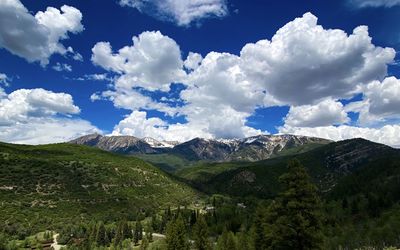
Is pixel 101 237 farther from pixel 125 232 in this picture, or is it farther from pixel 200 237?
pixel 200 237

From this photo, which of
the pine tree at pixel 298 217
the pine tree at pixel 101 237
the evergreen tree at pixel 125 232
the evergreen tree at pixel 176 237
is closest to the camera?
the pine tree at pixel 298 217

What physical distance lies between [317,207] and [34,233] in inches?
7149

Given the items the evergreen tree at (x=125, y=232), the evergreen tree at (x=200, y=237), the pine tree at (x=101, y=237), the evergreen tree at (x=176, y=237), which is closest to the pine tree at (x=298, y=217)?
the evergreen tree at (x=200, y=237)

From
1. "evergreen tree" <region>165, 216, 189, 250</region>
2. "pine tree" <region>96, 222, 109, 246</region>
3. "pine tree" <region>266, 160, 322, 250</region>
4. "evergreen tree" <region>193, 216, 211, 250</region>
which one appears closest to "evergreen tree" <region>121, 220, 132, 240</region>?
"pine tree" <region>96, 222, 109, 246</region>

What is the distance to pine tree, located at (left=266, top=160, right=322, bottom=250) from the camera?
23.9m

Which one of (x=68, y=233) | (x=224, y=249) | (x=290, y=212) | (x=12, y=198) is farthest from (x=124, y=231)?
(x=290, y=212)

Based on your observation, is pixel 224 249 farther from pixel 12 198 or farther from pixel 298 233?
pixel 12 198

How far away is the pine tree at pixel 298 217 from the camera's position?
78.5ft

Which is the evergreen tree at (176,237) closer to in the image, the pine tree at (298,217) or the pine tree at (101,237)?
the pine tree at (298,217)

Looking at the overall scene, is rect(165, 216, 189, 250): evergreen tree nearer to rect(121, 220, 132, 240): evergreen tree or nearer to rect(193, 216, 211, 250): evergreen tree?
rect(193, 216, 211, 250): evergreen tree

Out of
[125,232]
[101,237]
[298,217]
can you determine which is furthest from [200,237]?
A: [125,232]

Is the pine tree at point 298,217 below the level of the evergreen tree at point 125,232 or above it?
above

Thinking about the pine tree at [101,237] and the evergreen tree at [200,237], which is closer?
the evergreen tree at [200,237]

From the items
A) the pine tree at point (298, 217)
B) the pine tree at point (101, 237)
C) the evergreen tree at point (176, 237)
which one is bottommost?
the pine tree at point (101, 237)
